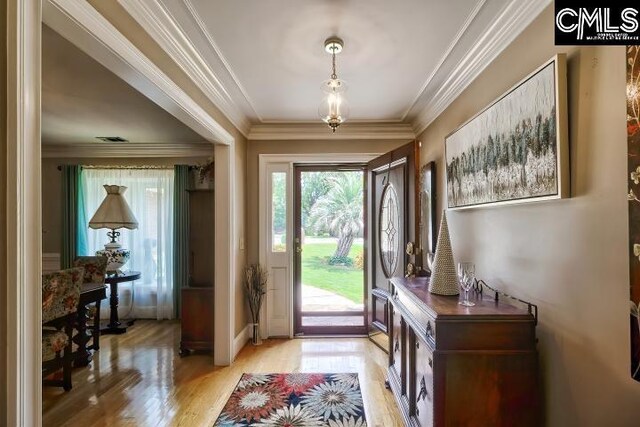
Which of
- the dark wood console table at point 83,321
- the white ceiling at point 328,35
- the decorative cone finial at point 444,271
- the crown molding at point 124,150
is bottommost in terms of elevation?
the dark wood console table at point 83,321

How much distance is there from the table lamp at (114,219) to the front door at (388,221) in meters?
3.21

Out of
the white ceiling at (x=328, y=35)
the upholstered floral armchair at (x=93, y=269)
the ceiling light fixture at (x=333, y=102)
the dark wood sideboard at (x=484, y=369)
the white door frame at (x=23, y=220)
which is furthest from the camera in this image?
the upholstered floral armchair at (x=93, y=269)

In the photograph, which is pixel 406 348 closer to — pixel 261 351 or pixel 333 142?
pixel 261 351

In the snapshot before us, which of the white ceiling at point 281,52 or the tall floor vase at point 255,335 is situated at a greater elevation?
the white ceiling at point 281,52

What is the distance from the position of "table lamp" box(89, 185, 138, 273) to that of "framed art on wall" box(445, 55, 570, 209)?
413 centimetres

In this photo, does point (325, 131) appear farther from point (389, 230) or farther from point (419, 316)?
point (419, 316)

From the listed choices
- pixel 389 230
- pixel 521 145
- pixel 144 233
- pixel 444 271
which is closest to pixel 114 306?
pixel 144 233

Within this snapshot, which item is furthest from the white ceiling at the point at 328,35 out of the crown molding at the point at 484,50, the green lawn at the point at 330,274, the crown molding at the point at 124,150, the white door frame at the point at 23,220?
the green lawn at the point at 330,274

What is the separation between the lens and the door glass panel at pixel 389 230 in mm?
3607

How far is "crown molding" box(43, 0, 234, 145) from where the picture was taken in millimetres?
1344

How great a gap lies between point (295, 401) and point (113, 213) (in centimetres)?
340

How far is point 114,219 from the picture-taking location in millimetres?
4426

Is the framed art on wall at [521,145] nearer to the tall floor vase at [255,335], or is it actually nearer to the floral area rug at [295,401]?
the floral area rug at [295,401]

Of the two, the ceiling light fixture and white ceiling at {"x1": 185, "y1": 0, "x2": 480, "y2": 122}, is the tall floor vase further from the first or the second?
the ceiling light fixture
